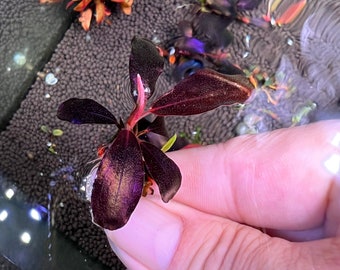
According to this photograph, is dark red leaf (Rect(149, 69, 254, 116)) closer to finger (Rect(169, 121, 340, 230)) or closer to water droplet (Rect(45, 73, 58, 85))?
finger (Rect(169, 121, 340, 230))

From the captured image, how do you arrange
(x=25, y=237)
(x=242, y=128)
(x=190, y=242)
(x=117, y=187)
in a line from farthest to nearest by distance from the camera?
(x=242, y=128) < (x=25, y=237) < (x=190, y=242) < (x=117, y=187)

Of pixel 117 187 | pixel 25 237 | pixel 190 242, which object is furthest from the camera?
pixel 25 237

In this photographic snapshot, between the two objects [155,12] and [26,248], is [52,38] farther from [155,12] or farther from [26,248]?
[26,248]

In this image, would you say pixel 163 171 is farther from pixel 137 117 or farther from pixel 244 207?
pixel 244 207

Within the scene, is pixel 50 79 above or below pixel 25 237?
above

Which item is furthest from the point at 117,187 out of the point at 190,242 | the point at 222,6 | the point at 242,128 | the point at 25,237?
the point at 222,6

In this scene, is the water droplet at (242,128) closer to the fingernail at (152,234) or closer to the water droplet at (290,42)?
the water droplet at (290,42)
